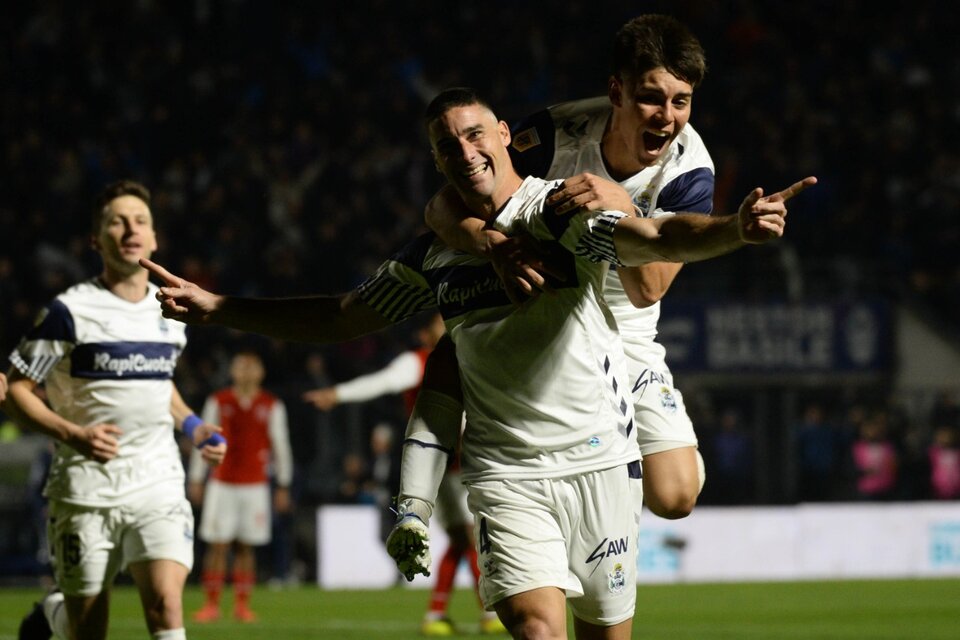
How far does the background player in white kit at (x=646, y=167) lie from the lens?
554 centimetres

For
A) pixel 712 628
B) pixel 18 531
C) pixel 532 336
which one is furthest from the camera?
pixel 18 531

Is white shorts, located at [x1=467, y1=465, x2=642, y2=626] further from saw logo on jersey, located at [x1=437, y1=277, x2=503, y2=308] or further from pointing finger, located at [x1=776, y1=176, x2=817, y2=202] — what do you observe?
pointing finger, located at [x1=776, y1=176, x2=817, y2=202]

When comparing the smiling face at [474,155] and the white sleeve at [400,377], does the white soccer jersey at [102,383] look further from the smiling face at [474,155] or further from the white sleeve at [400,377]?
the white sleeve at [400,377]

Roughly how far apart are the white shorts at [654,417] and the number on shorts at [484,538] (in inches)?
69.3

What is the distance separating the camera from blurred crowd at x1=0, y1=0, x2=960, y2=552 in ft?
59.1

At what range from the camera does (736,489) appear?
1773 cm

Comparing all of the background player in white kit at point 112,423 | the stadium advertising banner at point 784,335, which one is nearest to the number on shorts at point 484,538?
the background player in white kit at point 112,423

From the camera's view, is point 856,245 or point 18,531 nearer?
point 18,531

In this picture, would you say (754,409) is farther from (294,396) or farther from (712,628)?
(712,628)

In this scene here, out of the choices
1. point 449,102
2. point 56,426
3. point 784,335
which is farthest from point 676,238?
point 784,335

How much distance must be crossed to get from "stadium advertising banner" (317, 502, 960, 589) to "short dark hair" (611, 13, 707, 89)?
11491mm

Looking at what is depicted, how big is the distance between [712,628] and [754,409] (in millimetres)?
6481

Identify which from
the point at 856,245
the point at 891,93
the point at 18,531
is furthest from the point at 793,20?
the point at 18,531

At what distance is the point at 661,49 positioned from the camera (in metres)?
5.58
